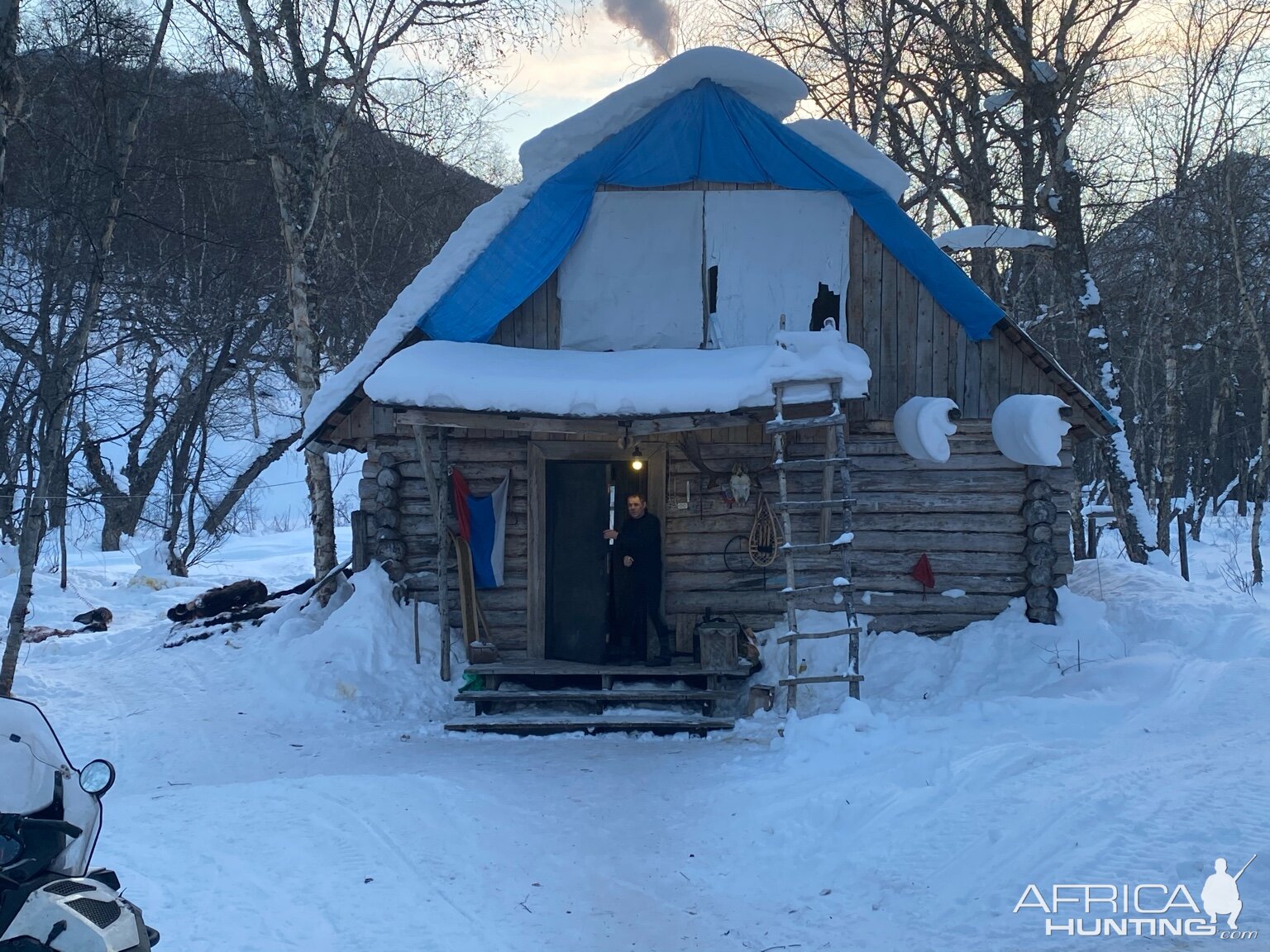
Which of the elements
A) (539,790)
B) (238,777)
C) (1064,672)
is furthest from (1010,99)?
(238,777)

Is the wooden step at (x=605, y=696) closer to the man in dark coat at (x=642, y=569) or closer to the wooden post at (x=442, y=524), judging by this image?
the man in dark coat at (x=642, y=569)

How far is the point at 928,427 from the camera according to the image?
9688mm

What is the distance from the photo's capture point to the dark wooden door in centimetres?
1085

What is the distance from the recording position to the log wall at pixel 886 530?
1060 centimetres

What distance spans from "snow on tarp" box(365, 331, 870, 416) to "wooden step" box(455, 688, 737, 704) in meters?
2.60

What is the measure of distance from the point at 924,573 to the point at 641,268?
4.26 meters

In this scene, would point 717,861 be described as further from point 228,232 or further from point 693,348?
point 228,232

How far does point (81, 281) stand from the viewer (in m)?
15.1

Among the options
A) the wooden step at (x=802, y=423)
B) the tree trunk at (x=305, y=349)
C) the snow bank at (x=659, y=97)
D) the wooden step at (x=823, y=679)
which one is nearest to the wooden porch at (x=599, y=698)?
the wooden step at (x=823, y=679)

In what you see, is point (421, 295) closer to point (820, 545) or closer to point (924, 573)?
point (820, 545)

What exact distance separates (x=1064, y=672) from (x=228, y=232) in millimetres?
17476

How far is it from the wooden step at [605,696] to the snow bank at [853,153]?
5.40 m

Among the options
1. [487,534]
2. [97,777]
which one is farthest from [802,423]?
[97,777]

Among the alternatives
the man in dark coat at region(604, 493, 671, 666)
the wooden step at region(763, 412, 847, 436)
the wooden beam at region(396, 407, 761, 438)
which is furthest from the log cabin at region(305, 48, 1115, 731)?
the wooden step at region(763, 412, 847, 436)
